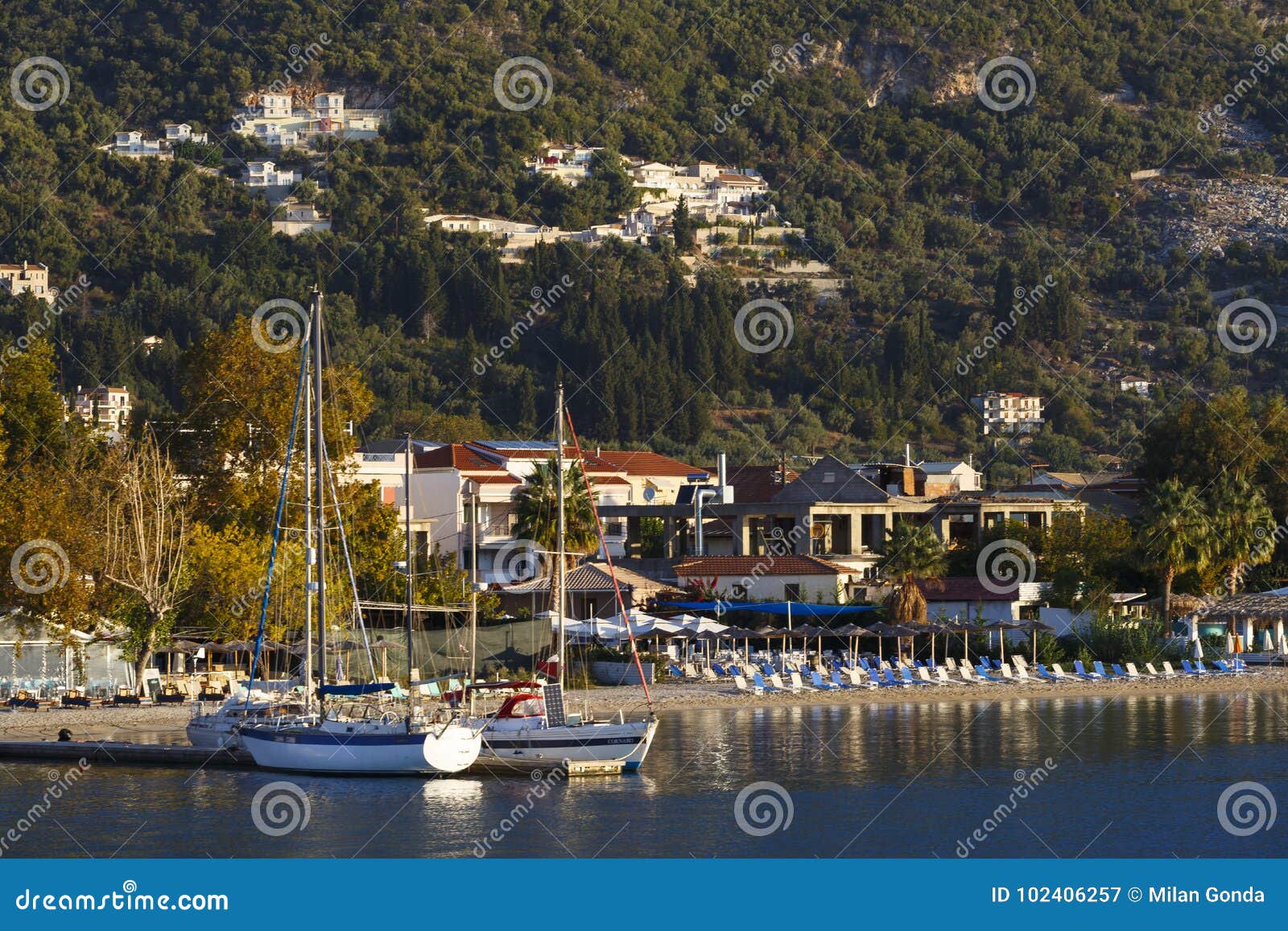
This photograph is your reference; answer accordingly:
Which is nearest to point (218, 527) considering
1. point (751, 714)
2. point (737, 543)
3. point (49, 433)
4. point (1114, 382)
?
point (49, 433)

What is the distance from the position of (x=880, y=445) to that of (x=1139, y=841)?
13358 centimetres

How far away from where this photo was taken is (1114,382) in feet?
640

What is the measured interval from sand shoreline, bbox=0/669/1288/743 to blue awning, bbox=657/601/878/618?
23.8 ft

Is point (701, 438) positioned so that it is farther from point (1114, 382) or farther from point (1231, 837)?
point (1231, 837)

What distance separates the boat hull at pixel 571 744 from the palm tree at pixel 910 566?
23.5 m

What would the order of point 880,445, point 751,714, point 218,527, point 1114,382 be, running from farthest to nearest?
1. point 1114,382
2. point 880,445
3. point 218,527
4. point 751,714

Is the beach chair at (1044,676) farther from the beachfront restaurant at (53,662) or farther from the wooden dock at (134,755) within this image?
the wooden dock at (134,755)

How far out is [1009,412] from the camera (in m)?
177

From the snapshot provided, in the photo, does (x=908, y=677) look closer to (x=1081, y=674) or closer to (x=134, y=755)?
(x=1081, y=674)

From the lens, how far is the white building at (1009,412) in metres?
172

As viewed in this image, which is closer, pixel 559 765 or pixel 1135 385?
pixel 559 765

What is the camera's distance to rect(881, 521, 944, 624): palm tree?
60438 mm

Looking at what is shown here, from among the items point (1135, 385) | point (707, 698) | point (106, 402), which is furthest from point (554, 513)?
point (1135, 385)

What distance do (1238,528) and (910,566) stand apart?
1272 cm
